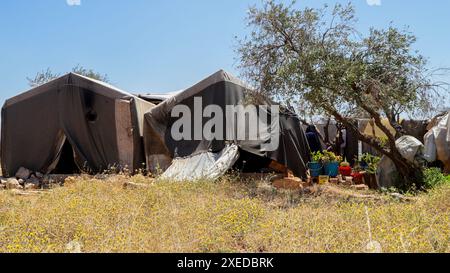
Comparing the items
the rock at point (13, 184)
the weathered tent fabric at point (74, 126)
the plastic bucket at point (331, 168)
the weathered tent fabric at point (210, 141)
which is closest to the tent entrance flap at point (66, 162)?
the weathered tent fabric at point (74, 126)

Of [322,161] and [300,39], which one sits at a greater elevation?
[300,39]

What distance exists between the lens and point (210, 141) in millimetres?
8875

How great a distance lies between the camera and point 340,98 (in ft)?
22.7

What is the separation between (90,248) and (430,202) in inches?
166

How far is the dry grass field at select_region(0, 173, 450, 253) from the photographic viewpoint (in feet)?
10.9

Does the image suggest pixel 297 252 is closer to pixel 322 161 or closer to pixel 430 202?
pixel 430 202

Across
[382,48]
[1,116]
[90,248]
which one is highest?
[382,48]

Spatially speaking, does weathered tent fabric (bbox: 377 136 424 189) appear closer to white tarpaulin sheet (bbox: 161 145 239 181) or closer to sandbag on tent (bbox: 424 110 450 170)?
sandbag on tent (bbox: 424 110 450 170)

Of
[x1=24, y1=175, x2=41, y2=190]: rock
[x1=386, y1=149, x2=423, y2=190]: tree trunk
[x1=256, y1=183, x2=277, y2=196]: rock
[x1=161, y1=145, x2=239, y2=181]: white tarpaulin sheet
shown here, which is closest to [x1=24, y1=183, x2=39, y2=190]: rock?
[x1=24, y1=175, x2=41, y2=190]: rock

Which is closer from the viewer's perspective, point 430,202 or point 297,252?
point 297,252

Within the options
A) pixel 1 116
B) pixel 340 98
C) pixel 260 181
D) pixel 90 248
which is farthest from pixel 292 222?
pixel 1 116

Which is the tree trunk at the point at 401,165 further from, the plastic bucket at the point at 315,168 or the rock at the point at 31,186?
the rock at the point at 31,186

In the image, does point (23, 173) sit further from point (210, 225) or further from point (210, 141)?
point (210, 225)

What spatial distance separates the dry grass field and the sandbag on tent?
14.1 ft
